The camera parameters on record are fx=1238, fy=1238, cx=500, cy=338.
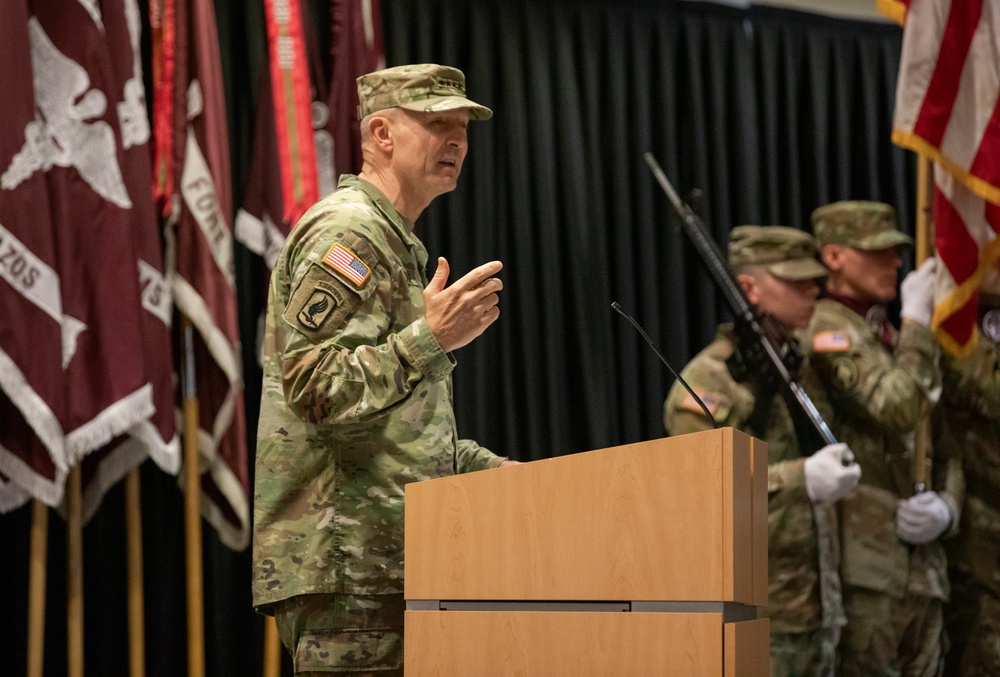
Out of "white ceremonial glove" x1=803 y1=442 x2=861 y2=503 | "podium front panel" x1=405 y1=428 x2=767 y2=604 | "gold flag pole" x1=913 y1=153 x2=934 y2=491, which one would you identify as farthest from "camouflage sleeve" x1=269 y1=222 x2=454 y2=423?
"gold flag pole" x1=913 y1=153 x2=934 y2=491

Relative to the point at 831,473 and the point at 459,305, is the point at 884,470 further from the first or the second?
the point at 459,305

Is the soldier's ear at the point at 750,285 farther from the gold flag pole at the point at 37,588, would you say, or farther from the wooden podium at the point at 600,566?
the wooden podium at the point at 600,566

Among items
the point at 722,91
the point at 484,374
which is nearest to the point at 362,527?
the point at 484,374

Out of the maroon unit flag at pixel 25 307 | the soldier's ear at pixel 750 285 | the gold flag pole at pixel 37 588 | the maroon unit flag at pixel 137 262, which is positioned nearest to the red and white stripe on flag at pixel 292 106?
the maroon unit flag at pixel 137 262

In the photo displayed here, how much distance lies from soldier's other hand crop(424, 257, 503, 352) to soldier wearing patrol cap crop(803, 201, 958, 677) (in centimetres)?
243

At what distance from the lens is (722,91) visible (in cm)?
488

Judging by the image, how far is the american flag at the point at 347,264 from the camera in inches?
78.1

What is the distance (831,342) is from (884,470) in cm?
48

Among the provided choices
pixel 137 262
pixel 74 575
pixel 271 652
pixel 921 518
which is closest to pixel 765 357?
pixel 921 518

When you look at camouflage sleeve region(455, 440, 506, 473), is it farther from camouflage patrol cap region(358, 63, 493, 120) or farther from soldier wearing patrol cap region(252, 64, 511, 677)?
camouflage patrol cap region(358, 63, 493, 120)

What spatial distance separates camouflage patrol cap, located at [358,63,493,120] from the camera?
2283 millimetres

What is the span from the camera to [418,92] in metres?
2.30

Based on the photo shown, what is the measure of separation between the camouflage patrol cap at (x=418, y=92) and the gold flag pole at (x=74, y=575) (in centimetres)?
164

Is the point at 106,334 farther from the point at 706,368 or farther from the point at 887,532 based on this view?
the point at 887,532
